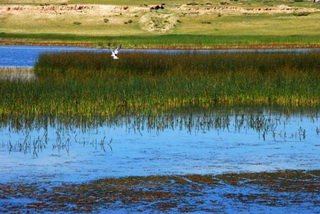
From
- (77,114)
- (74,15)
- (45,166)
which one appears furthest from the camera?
(74,15)

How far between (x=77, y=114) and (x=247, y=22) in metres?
81.4

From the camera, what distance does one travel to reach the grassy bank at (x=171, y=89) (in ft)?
70.9

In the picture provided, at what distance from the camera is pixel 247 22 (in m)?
101

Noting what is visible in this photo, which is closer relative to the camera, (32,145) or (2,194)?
(2,194)

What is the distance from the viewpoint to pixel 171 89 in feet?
79.7

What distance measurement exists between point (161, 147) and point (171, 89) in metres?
7.48

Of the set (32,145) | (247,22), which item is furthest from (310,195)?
(247,22)

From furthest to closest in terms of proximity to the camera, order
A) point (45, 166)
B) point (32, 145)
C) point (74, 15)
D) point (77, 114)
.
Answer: point (74, 15), point (77, 114), point (32, 145), point (45, 166)

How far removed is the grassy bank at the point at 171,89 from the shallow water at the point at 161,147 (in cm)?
171

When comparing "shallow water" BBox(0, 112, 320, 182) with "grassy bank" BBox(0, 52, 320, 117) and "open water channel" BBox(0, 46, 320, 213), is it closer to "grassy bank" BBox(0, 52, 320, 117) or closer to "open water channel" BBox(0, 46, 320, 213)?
"open water channel" BBox(0, 46, 320, 213)

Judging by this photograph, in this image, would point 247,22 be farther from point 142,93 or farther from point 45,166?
point 45,166

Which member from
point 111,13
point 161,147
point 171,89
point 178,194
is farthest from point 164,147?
point 111,13

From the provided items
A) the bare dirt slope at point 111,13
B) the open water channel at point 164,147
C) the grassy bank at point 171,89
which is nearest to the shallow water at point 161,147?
the open water channel at point 164,147

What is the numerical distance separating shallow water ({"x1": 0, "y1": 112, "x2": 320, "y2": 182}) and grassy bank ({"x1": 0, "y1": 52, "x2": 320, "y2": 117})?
1706 millimetres
